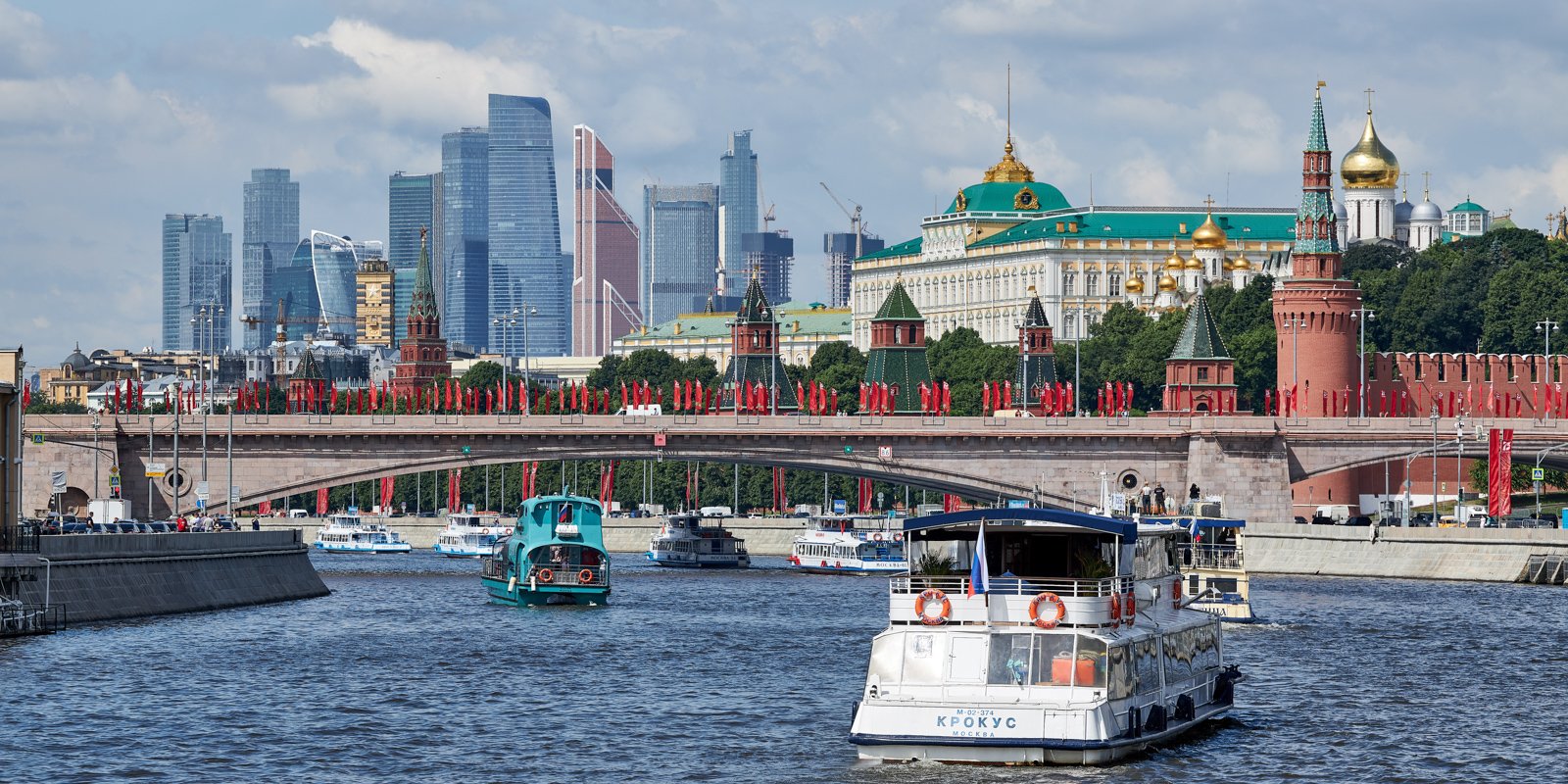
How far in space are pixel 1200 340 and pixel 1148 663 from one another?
410ft

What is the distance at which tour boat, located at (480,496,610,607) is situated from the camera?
11450 centimetres

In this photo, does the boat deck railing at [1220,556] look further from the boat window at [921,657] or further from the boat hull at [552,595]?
the boat window at [921,657]

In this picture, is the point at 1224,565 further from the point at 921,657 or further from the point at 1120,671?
the point at 921,657

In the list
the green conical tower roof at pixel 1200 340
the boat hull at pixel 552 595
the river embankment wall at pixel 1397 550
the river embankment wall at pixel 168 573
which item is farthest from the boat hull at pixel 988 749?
the green conical tower roof at pixel 1200 340

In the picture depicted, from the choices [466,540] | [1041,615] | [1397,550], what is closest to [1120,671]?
[1041,615]

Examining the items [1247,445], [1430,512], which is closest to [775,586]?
[1247,445]

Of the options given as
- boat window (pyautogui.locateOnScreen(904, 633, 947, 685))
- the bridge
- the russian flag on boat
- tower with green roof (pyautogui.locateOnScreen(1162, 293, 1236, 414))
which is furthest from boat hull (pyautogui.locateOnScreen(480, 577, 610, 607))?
tower with green roof (pyautogui.locateOnScreen(1162, 293, 1236, 414))

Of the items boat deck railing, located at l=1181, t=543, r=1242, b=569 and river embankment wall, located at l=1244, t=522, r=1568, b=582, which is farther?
river embankment wall, located at l=1244, t=522, r=1568, b=582

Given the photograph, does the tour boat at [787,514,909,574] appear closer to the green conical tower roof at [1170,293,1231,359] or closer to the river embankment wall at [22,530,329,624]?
the river embankment wall at [22,530,329,624]

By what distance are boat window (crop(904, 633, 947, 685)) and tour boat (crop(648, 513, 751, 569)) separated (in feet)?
315

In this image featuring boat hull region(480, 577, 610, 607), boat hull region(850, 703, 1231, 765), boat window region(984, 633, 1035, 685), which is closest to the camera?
boat hull region(850, 703, 1231, 765)

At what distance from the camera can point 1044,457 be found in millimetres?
147000

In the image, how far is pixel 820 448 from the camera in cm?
14700

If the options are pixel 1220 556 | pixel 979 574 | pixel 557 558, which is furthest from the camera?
pixel 557 558
